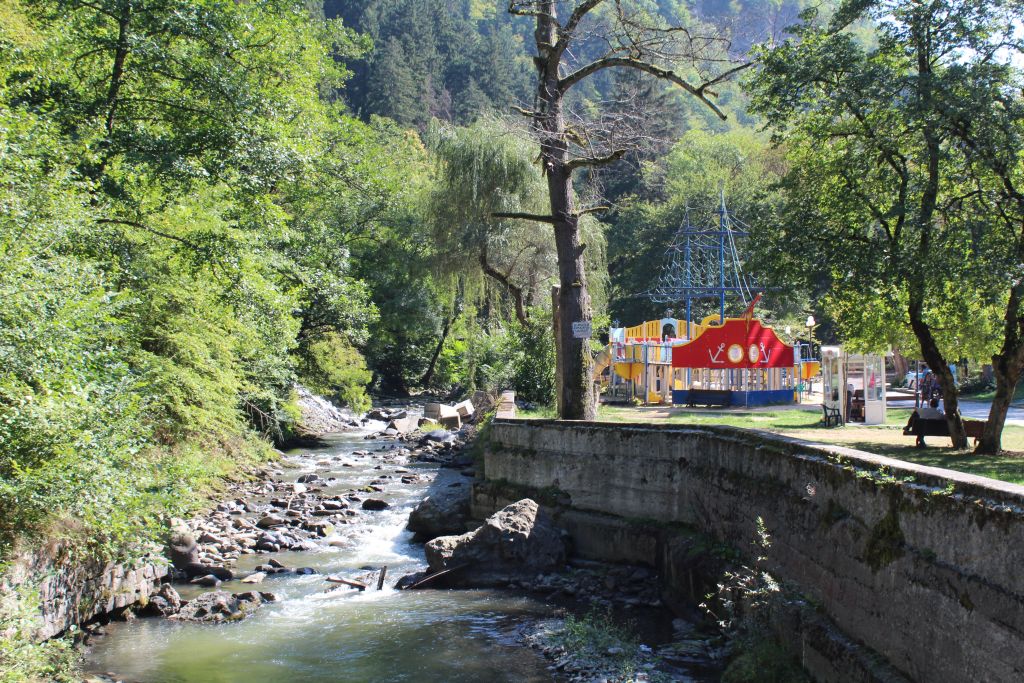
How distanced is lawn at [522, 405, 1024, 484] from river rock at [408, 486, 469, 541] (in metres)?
3.61

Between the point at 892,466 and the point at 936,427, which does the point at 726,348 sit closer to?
the point at 936,427

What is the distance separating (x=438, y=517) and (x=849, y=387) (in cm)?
1145

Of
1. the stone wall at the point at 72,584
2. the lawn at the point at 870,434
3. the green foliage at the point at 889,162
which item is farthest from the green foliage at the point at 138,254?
the green foliage at the point at 889,162

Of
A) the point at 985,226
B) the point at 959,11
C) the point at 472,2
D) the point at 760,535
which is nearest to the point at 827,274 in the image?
the point at 985,226

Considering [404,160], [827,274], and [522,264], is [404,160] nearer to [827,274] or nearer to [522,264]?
[522,264]

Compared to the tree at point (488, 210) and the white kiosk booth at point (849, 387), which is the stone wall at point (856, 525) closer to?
the white kiosk booth at point (849, 387)

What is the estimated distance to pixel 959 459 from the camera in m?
12.8

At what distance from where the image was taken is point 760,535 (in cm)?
1036

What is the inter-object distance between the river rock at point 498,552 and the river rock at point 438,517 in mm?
2430

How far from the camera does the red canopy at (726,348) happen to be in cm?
2736

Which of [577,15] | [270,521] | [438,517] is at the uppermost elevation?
[577,15]

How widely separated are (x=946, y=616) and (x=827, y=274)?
8.75 metres

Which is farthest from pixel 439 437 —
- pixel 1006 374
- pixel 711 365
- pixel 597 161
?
pixel 1006 374

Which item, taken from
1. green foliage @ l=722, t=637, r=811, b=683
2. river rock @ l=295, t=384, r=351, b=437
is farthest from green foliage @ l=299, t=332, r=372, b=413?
green foliage @ l=722, t=637, r=811, b=683
